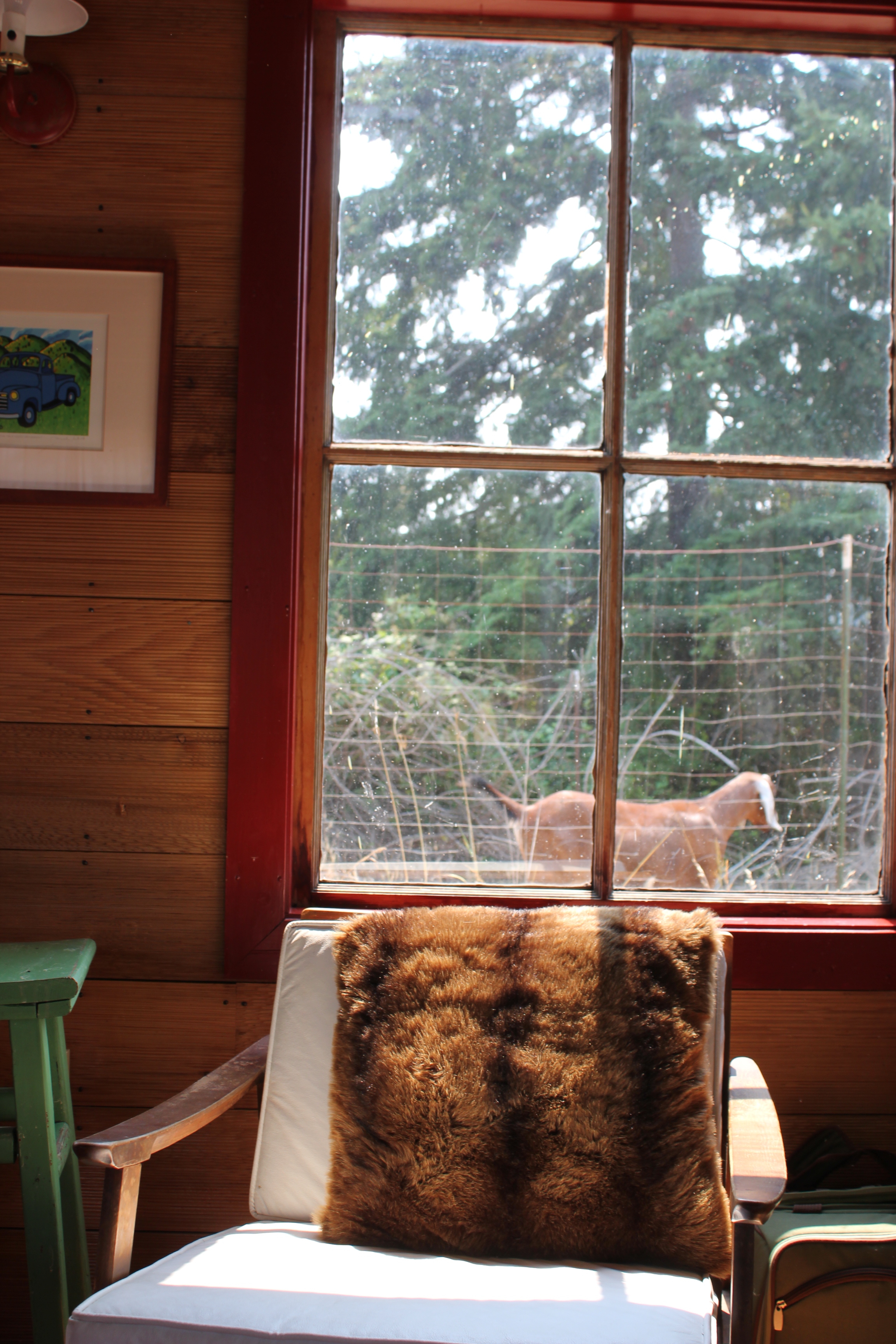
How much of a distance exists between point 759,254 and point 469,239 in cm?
56

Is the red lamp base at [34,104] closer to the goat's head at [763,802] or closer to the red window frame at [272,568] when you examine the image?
the red window frame at [272,568]

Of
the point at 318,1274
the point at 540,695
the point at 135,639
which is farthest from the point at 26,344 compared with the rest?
the point at 318,1274

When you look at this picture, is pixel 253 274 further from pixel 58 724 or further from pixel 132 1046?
pixel 132 1046

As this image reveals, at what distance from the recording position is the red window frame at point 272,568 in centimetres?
167

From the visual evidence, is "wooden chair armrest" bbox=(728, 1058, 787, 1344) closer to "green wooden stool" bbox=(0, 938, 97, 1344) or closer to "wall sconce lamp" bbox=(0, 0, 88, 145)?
"green wooden stool" bbox=(0, 938, 97, 1344)

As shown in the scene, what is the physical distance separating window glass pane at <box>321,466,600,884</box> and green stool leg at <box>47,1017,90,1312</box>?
0.53m

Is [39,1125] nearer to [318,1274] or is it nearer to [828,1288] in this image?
[318,1274]

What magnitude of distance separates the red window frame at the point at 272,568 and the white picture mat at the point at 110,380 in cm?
18

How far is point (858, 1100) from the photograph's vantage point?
170cm

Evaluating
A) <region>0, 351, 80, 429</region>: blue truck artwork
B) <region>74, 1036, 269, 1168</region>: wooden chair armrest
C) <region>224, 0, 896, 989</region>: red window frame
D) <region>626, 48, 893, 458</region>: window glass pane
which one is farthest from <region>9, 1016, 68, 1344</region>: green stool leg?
<region>626, 48, 893, 458</region>: window glass pane

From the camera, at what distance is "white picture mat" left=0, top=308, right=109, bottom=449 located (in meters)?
1.70

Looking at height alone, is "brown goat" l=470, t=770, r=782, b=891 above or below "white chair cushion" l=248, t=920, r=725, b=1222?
above

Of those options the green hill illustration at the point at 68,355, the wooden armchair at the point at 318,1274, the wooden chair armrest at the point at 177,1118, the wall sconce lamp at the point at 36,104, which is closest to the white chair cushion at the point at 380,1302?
the wooden armchair at the point at 318,1274

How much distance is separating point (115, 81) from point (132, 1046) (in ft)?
5.83
